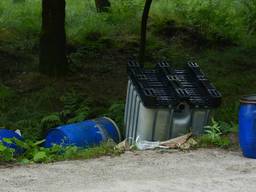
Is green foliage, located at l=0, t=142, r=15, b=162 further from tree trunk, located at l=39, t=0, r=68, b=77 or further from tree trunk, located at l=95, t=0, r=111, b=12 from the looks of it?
tree trunk, located at l=95, t=0, r=111, b=12

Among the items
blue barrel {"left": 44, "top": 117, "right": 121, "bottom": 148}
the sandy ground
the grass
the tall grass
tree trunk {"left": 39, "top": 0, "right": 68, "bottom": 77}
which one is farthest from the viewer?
the tall grass

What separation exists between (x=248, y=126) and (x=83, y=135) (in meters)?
2.42

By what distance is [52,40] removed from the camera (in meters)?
12.6

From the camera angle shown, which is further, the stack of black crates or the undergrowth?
the stack of black crates

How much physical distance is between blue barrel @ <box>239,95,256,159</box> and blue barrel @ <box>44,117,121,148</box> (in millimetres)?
2125

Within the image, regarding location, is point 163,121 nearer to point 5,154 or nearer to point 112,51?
point 5,154

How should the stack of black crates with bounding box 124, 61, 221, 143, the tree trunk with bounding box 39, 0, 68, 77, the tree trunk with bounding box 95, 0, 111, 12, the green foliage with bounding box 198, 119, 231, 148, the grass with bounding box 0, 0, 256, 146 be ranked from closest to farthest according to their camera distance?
the green foliage with bounding box 198, 119, 231, 148 → the stack of black crates with bounding box 124, 61, 221, 143 → the grass with bounding box 0, 0, 256, 146 → the tree trunk with bounding box 39, 0, 68, 77 → the tree trunk with bounding box 95, 0, 111, 12

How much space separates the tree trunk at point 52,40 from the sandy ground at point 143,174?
5.34 m

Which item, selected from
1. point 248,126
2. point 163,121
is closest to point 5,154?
point 163,121

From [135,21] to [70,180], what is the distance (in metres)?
11.3

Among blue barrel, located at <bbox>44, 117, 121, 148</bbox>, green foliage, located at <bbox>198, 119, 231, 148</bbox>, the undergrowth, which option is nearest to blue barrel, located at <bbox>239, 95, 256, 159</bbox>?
green foliage, located at <bbox>198, 119, 231, 148</bbox>

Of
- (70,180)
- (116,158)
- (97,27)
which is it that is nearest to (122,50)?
(97,27)

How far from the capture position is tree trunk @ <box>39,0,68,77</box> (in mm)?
12570

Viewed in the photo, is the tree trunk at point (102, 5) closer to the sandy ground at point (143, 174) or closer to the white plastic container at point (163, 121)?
the white plastic container at point (163, 121)
